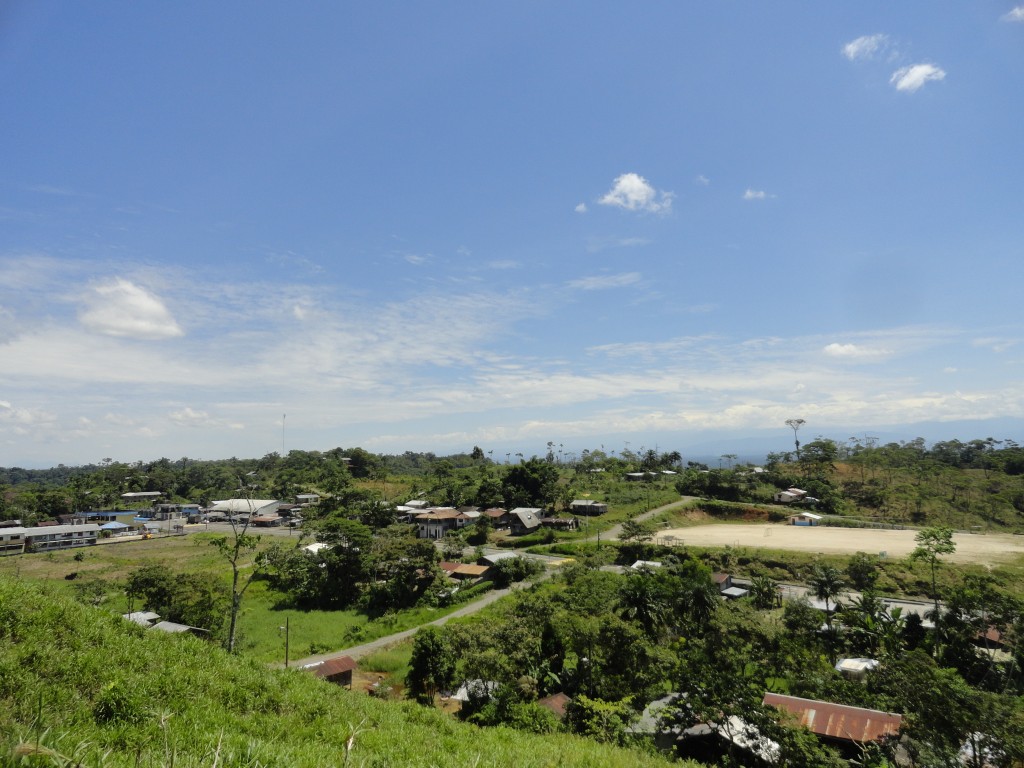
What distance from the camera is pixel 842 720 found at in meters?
15.6

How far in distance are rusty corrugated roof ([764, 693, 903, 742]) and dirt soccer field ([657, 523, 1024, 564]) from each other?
30718 mm

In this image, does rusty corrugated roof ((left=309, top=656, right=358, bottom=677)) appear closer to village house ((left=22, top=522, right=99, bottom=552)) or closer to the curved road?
the curved road

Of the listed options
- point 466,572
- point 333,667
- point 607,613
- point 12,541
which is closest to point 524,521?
point 466,572

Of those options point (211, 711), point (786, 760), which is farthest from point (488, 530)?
point (211, 711)

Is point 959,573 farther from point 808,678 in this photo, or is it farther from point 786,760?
point 786,760

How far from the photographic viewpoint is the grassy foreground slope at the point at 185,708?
5.89m

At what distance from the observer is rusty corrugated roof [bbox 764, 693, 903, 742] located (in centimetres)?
1496

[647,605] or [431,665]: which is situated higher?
[647,605]

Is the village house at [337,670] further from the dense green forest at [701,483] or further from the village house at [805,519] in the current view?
the village house at [805,519]

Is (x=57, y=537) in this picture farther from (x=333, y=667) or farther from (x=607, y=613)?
(x=607, y=613)

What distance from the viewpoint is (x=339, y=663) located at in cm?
2150

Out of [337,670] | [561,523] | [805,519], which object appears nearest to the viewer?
[337,670]

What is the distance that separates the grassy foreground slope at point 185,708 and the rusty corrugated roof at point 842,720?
8177mm

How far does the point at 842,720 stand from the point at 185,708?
60.4 ft
